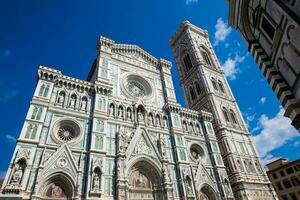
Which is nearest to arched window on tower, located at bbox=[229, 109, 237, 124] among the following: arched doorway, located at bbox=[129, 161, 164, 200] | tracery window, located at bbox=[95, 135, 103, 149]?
arched doorway, located at bbox=[129, 161, 164, 200]

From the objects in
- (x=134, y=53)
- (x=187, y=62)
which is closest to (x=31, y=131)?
(x=134, y=53)

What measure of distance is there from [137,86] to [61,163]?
43.2 feet

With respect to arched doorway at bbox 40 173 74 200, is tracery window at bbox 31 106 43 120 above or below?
above

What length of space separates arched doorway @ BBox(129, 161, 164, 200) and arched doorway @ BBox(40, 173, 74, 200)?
16.4ft

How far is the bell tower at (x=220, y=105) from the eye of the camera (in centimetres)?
2462

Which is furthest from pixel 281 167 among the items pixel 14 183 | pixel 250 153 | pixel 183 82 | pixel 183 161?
pixel 14 183

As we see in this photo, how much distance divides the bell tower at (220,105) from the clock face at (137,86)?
10.7 metres

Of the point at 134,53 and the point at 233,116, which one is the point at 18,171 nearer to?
the point at 134,53

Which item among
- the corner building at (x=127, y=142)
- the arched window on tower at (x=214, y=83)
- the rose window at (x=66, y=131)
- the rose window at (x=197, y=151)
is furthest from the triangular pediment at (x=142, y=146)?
the arched window on tower at (x=214, y=83)

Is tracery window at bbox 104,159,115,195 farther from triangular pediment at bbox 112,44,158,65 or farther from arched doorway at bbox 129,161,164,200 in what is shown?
triangular pediment at bbox 112,44,158,65

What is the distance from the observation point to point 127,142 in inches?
756

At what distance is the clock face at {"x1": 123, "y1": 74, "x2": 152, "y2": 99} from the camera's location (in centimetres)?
2391

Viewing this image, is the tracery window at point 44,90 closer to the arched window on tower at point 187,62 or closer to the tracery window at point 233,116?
the tracery window at point 233,116

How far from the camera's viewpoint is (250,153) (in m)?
28.0
